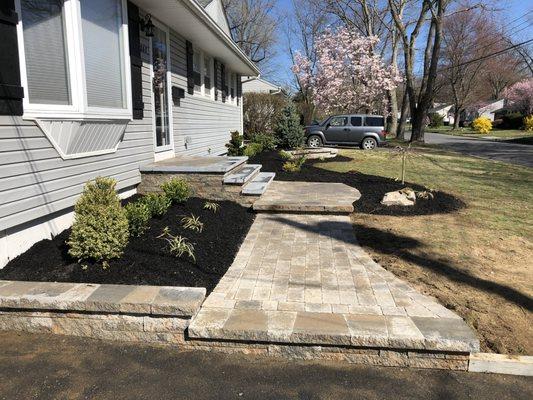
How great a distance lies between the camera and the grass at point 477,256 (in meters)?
3.18

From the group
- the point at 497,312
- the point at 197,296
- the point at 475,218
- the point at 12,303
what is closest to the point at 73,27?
the point at 12,303

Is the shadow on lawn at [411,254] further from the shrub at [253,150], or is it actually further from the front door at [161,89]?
the shrub at [253,150]

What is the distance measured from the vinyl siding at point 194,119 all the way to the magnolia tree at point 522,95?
172 ft

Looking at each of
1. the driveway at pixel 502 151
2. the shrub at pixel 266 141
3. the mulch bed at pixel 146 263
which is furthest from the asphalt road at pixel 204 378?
the driveway at pixel 502 151

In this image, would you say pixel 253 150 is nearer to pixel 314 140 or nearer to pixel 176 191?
pixel 314 140

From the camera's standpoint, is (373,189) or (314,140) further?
(314,140)

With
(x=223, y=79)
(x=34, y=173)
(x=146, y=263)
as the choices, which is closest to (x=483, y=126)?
(x=223, y=79)

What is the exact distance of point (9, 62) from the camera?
11.9ft

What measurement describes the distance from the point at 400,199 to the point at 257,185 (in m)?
2.42

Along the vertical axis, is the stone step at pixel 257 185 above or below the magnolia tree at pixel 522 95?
below

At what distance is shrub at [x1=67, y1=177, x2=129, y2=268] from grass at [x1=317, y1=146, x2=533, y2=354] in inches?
104

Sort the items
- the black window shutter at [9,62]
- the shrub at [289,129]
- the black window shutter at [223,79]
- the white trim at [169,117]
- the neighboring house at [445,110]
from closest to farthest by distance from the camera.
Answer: the black window shutter at [9,62]
the white trim at [169,117]
the black window shutter at [223,79]
the shrub at [289,129]
the neighboring house at [445,110]

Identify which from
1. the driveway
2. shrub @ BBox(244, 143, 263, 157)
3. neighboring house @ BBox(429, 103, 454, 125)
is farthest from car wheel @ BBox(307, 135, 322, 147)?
neighboring house @ BBox(429, 103, 454, 125)

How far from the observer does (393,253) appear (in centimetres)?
464
